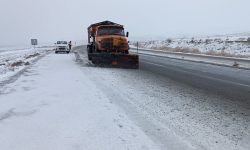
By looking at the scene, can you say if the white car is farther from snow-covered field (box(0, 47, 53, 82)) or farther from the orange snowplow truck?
the orange snowplow truck

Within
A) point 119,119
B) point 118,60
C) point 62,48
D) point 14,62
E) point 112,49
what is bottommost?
point 62,48

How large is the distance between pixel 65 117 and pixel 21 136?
1598 mm

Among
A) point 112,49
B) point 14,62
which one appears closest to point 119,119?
point 112,49

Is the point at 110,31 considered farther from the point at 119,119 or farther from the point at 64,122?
the point at 64,122

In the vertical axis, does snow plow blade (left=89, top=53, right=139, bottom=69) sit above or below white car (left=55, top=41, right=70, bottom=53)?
above

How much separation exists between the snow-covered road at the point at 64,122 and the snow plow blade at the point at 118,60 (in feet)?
36.1

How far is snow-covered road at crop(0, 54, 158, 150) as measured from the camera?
20.5 ft

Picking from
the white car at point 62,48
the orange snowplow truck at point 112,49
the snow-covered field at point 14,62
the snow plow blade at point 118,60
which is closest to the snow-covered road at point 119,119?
the snow-covered field at point 14,62

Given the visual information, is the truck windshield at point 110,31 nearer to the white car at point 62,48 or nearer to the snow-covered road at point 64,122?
the snow-covered road at point 64,122

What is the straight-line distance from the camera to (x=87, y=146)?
6.09 metres

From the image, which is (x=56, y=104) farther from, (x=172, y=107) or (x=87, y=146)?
(x=87, y=146)

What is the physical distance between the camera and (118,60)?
76.3 ft

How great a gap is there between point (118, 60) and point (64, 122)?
617 inches

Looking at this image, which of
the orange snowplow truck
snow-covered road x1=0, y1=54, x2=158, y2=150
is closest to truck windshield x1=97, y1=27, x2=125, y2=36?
the orange snowplow truck
